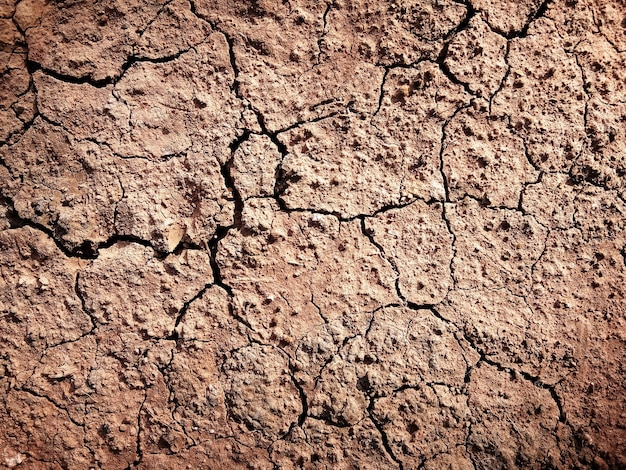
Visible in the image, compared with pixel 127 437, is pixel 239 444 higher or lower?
higher

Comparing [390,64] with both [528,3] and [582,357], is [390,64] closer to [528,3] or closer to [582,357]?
[528,3]

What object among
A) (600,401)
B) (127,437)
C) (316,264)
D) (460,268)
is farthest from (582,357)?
(127,437)

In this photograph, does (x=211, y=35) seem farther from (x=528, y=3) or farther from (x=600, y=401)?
(x=600, y=401)

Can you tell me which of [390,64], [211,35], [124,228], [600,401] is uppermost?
[390,64]

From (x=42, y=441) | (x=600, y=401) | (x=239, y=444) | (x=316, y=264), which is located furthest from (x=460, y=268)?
(x=42, y=441)

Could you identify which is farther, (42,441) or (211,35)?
(211,35)

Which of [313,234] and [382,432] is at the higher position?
[313,234]
